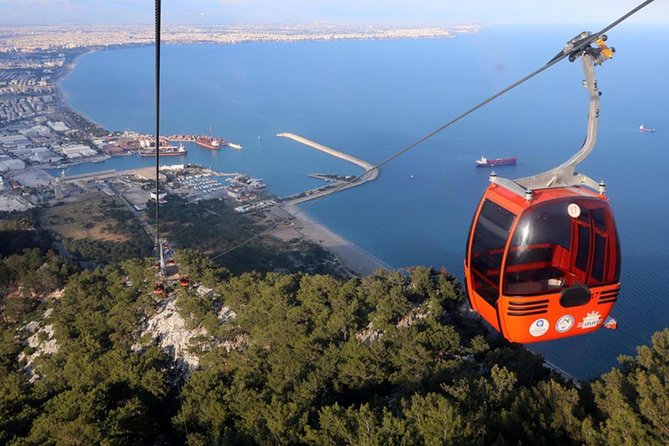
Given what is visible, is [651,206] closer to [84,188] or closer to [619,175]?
[619,175]

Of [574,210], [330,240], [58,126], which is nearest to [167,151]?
[58,126]

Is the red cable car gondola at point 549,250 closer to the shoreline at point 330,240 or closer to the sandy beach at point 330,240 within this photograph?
the shoreline at point 330,240

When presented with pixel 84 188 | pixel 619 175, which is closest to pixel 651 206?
pixel 619 175

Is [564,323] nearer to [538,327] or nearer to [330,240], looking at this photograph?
[538,327]

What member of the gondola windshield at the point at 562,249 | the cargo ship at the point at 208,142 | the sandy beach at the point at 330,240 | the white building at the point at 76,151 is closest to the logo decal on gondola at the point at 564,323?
the gondola windshield at the point at 562,249

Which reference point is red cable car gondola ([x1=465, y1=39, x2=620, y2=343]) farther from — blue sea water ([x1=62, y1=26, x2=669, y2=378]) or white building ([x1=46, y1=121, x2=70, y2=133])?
white building ([x1=46, y1=121, x2=70, y2=133])

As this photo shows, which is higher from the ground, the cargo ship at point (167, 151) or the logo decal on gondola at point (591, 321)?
the logo decal on gondola at point (591, 321)
